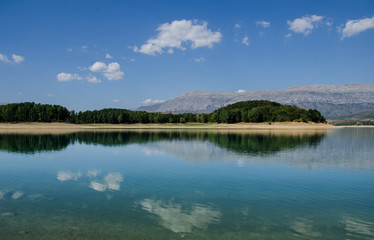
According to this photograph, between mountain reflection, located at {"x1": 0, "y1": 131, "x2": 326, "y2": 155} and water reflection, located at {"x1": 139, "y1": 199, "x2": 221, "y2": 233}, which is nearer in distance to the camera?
water reflection, located at {"x1": 139, "y1": 199, "x2": 221, "y2": 233}

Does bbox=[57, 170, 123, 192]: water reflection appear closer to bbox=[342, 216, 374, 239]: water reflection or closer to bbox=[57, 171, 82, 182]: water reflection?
bbox=[57, 171, 82, 182]: water reflection

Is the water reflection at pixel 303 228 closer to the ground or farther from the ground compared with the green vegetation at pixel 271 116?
closer to the ground

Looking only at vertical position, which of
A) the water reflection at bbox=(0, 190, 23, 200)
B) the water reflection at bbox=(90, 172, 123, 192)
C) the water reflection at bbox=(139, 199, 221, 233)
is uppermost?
the water reflection at bbox=(139, 199, 221, 233)

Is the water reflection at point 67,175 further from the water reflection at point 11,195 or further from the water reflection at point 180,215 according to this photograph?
the water reflection at point 180,215

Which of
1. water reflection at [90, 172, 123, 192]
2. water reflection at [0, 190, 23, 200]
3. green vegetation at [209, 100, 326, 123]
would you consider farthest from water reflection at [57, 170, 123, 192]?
green vegetation at [209, 100, 326, 123]

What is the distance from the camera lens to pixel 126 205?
14.4m

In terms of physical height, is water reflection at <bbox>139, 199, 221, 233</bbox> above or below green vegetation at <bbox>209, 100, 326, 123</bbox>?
below

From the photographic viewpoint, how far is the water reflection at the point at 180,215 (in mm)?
11766

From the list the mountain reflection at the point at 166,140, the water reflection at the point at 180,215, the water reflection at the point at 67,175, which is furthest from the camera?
the mountain reflection at the point at 166,140

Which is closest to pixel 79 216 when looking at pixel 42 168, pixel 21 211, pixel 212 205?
pixel 21 211

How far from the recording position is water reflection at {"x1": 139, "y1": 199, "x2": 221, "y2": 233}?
38.6ft

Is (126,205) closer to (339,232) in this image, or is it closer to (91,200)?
(91,200)

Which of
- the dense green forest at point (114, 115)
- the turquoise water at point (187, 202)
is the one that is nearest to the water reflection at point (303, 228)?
the turquoise water at point (187, 202)

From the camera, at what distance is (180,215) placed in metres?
13.0
